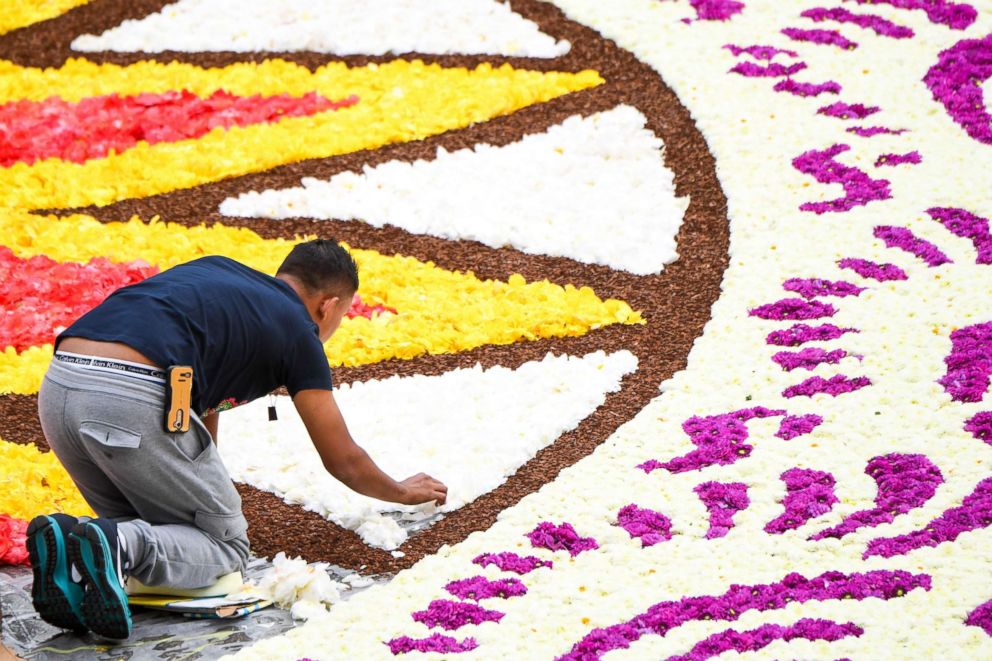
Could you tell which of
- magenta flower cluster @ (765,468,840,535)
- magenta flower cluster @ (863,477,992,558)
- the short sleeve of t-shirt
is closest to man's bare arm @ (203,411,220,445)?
the short sleeve of t-shirt

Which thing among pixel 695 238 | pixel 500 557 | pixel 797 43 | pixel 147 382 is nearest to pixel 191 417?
pixel 147 382

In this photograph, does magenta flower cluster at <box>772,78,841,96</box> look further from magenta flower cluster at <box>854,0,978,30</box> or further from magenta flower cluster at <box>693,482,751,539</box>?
magenta flower cluster at <box>693,482,751,539</box>

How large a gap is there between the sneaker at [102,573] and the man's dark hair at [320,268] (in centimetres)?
115

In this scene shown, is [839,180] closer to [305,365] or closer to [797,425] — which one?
[797,425]

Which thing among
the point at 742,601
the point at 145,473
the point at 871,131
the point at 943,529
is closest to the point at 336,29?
the point at 871,131

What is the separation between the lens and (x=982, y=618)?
12.9ft

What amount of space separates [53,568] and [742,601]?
7.66 ft

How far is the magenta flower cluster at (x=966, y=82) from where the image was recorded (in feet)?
30.6

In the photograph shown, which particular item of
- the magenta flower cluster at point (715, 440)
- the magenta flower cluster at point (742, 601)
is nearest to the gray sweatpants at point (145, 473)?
the magenta flower cluster at point (742, 601)

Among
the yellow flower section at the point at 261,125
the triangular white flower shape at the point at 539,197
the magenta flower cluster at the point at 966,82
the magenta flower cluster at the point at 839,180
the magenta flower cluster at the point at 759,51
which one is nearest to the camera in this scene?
the magenta flower cluster at the point at 839,180

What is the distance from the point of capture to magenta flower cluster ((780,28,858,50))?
35.3 ft

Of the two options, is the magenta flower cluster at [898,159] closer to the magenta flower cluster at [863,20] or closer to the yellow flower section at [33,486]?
the magenta flower cluster at [863,20]

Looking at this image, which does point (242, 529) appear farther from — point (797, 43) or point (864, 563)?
point (797, 43)

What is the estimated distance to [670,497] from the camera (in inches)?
212
